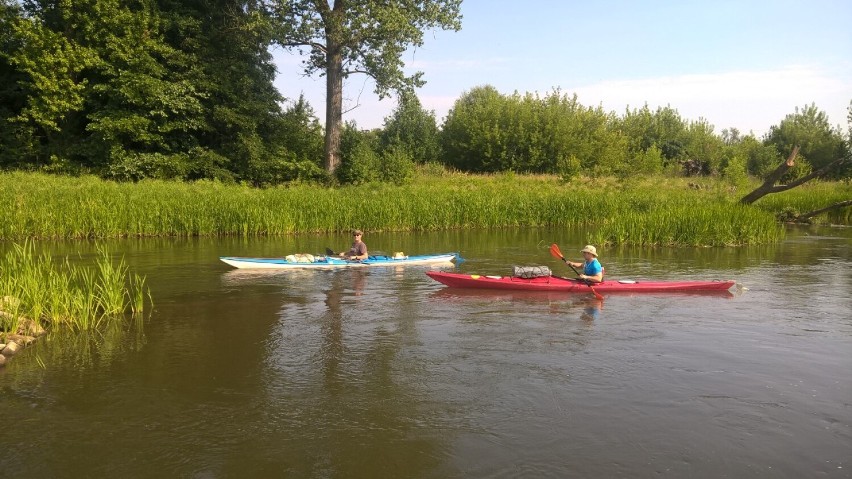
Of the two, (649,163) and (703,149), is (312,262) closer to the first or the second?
(649,163)

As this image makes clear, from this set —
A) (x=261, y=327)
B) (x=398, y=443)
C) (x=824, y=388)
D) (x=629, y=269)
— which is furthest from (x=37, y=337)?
(x=629, y=269)

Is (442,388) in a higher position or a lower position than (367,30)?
lower

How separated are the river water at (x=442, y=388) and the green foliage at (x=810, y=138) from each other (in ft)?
124

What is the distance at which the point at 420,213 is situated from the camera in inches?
928

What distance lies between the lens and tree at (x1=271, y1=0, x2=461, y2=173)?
89.3ft

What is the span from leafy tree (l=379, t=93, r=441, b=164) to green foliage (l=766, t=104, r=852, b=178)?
2449 centimetres

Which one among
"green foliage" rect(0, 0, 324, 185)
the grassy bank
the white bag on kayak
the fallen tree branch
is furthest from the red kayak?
"green foliage" rect(0, 0, 324, 185)

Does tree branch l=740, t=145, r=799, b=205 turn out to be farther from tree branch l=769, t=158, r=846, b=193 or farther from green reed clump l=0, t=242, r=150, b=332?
green reed clump l=0, t=242, r=150, b=332

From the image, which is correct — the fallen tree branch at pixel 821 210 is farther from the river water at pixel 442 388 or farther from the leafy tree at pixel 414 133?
the leafy tree at pixel 414 133

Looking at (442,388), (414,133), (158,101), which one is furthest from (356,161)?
(442,388)

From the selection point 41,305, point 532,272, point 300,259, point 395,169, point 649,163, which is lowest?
point 41,305

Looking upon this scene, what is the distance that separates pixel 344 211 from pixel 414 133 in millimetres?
22066

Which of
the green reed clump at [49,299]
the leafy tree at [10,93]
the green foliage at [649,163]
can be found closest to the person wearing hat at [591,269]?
the green reed clump at [49,299]

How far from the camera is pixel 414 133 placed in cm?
4350
